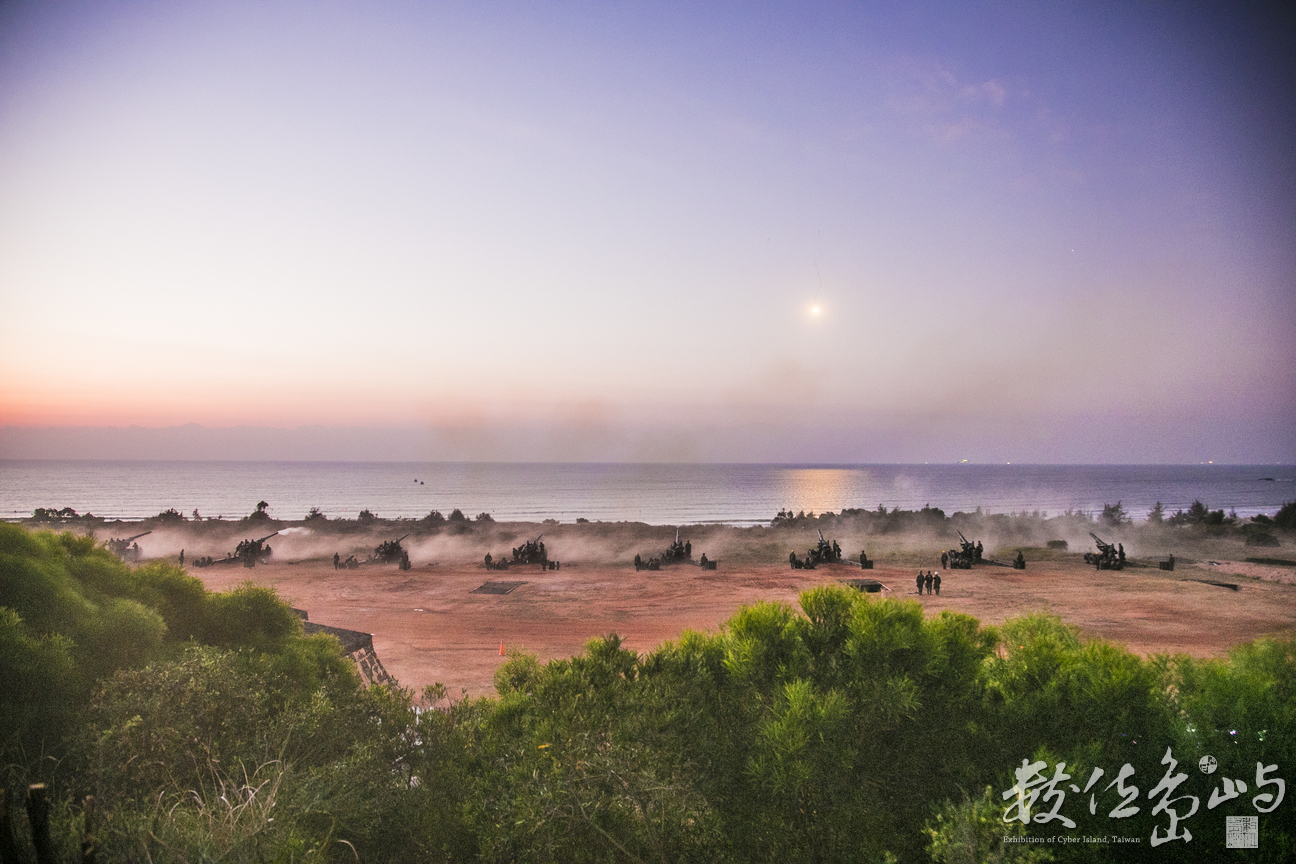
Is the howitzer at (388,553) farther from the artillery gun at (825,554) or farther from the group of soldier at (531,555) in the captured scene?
the artillery gun at (825,554)

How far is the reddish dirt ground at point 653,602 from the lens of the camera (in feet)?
67.2

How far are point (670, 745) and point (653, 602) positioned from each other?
22.6 m

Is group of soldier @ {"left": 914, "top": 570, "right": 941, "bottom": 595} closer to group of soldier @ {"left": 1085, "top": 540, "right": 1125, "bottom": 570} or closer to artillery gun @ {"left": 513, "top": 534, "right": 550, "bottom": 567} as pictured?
group of soldier @ {"left": 1085, "top": 540, "right": 1125, "bottom": 570}

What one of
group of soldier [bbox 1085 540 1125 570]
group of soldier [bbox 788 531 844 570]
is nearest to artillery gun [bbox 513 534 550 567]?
group of soldier [bbox 788 531 844 570]

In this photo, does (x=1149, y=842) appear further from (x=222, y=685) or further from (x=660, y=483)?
(x=660, y=483)

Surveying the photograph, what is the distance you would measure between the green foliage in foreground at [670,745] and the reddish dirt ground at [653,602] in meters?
9.52

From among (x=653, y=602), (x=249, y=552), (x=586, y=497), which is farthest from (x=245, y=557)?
(x=586, y=497)

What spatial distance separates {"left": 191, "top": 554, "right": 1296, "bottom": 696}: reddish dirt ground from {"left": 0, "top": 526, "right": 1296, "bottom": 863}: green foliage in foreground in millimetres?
9520

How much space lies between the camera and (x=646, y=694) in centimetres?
703

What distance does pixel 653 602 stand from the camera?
28.6m

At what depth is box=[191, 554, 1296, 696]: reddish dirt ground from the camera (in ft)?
67.2

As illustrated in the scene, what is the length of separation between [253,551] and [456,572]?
14809 mm

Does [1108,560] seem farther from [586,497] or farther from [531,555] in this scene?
[586,497]

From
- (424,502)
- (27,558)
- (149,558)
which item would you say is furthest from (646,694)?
(424,502)
